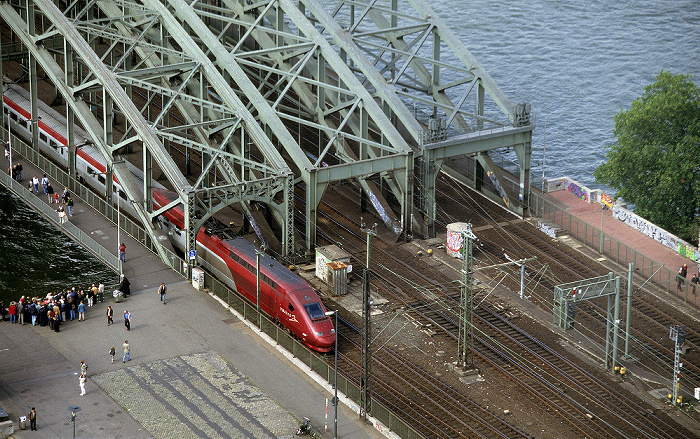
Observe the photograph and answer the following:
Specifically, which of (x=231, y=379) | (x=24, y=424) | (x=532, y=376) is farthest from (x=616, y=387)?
(x=24, y=424)

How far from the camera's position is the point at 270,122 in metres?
97.4

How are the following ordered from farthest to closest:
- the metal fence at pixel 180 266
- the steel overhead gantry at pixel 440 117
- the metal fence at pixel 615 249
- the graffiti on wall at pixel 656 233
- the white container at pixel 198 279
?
the steel overhead gantry at pixel 440 117 < the graffiti on wall at pixel 656 233 < the metal fence at pixel 615 249 < the white container at pixel 198 279 < the metal fence at pixel 180 266

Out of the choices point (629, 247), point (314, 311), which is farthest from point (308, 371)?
point (629, 247)

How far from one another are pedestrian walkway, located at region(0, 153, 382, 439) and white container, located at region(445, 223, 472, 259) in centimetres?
1848

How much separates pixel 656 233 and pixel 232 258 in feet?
111

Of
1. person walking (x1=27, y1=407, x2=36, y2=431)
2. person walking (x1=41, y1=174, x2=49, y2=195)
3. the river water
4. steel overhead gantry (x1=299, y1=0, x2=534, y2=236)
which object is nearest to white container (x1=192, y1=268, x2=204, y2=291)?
person walking (x1=41, y1=174, x2=49, y2=195)

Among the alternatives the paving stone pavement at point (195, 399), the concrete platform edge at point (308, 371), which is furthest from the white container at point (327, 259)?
the paving stone pavement at point (195, 399)

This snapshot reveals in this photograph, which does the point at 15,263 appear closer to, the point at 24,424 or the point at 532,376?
the point at 24,424

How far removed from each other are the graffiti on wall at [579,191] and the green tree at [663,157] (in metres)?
2.50

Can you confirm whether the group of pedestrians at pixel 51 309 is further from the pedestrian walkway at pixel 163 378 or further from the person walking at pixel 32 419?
the person walking at pixel 32 419

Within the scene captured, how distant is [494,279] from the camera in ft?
301

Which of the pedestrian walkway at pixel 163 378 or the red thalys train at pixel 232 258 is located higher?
the red thalys train at pixel 232 258

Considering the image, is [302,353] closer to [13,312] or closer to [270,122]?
[13,312]

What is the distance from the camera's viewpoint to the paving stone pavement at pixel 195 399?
7244 centimetres
